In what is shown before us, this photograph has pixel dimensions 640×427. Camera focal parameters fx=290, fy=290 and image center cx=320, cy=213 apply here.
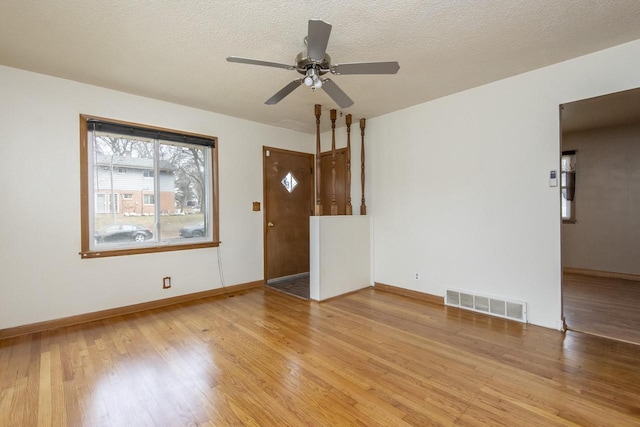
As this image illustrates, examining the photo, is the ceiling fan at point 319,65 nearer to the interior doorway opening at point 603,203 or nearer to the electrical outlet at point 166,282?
the electrical outlet at point 166,282

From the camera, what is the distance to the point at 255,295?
4207mm

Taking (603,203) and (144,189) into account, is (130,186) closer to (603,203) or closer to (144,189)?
(144,189)

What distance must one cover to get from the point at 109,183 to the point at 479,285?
4.54m

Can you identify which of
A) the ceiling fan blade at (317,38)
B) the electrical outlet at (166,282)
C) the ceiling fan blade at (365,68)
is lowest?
the electrical outlet at (166,282)

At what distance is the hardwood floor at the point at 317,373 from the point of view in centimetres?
173

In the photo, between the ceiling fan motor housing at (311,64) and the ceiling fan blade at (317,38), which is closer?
the ceiling fan blade at (317,38)

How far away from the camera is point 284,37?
2365 mm

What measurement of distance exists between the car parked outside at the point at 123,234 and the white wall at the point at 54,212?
0.23 metres

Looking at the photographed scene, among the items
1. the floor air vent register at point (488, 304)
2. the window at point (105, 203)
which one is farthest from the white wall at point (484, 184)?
the window at point (105, 203)

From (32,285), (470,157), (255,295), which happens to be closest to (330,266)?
(255,295)

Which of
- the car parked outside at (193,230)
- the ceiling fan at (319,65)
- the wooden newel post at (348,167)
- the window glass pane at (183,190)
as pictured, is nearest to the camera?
the ceiling fan at (319,65)

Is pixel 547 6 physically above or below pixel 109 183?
above

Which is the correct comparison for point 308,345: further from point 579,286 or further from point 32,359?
point 579,286

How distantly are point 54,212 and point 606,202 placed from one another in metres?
7.88
